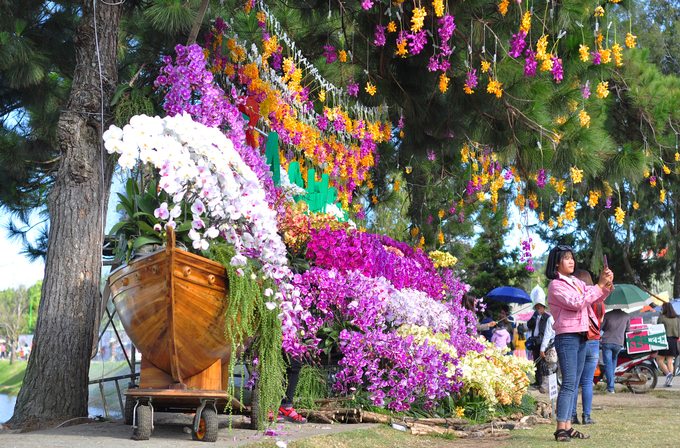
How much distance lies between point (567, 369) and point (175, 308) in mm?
3023

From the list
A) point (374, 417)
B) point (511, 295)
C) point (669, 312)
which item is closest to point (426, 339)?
point (374, 417)

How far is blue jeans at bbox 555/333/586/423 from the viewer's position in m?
4.56

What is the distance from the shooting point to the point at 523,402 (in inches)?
253

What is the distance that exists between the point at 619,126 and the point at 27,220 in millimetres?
9733

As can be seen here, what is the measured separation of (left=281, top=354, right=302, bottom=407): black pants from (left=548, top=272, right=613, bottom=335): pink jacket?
2.13 m

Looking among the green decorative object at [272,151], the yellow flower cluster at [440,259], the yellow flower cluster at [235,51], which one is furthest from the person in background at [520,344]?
the yellow flower cluster at [235,51]

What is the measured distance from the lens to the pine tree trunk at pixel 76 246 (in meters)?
4.32

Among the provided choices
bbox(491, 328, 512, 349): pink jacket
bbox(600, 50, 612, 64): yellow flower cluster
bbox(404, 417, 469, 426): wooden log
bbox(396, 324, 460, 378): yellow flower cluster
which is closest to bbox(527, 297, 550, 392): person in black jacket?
bbox(491, 328, 512, 349): pink jacket

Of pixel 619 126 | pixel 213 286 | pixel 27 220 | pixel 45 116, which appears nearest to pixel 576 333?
pixel 213 286

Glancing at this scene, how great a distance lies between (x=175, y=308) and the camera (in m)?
3.32

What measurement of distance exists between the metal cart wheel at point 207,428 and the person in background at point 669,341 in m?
9.92

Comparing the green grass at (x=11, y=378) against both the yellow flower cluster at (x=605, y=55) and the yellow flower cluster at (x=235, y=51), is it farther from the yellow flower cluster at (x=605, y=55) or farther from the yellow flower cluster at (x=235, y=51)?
the yellow flower cluster at (x=605, y=55)

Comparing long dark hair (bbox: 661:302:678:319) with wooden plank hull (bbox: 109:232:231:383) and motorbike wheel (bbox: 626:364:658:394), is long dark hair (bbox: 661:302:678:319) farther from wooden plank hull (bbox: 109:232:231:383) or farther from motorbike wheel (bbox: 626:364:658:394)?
wooden plank hull (bbox: 109:232:231:383)

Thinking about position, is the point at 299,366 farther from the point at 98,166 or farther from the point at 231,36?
the point at 231,36
